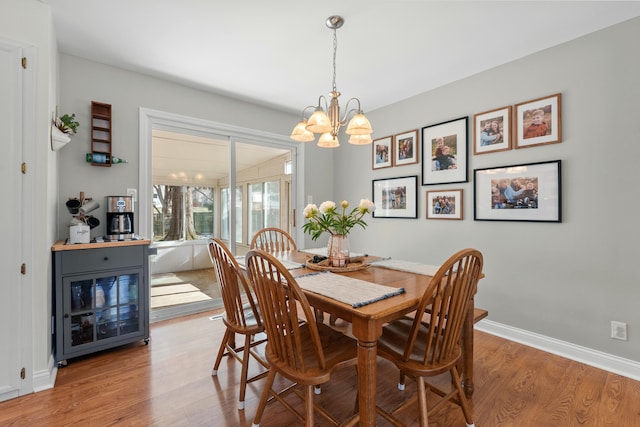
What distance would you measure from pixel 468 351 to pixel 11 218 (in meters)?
2.93

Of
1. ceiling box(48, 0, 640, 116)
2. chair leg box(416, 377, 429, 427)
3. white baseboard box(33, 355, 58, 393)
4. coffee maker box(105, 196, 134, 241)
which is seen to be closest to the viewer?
chair leg box(416, 377, 429, 427)

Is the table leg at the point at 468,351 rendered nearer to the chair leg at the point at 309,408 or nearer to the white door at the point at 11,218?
the chair leg at the point at 309,408

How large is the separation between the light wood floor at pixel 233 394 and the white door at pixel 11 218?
224 mm

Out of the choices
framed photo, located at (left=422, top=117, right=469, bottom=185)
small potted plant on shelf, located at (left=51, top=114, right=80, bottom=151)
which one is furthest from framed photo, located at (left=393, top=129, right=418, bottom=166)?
small potted plant on shelf, located at (left=51, top=114, right=80, bottom=151)

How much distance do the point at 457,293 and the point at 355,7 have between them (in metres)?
1.95

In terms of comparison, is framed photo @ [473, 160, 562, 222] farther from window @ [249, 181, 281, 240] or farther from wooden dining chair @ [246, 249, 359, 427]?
window @ [249, 181, 281, 240]

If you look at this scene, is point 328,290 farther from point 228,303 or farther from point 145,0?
point 145,0

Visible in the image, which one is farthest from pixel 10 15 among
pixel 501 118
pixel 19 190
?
pixel 501 118

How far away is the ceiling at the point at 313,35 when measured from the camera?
2.02 meters

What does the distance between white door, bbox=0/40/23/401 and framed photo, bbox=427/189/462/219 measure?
346 centimetres

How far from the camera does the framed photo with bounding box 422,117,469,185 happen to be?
3041mm

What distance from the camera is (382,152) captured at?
12.7 ft

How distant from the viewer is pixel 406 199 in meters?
3.57

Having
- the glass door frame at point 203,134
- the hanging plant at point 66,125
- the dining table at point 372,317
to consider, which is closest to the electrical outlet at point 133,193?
the glass door frame at point 203,134
